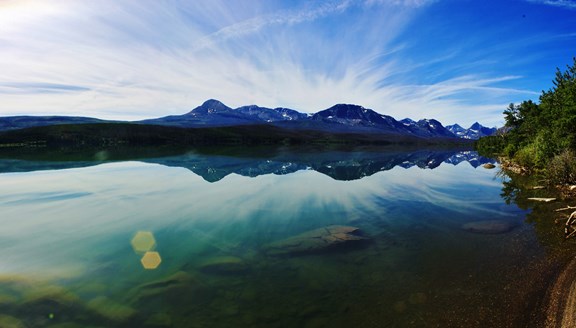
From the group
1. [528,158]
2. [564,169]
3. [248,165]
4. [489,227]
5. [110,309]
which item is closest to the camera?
[110,309]

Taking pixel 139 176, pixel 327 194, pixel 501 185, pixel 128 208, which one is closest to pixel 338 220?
pixel 327 194

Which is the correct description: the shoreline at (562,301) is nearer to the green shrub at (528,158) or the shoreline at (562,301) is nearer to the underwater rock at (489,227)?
the underwater rock at (489,227)

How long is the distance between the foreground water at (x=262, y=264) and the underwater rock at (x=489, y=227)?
0.60 feet

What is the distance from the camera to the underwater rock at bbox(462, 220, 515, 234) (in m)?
20.6

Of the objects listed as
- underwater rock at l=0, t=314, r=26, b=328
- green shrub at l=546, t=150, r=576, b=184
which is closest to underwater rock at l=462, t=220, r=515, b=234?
green shrub at l=546, t=150, r=576, b=184

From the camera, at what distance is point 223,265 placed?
50.2ft

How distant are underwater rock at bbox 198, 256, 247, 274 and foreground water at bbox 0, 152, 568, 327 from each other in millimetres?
94

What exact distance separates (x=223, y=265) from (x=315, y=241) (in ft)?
18.4

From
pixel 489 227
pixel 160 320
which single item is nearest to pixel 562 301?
pixel 489 227

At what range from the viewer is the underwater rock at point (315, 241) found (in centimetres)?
1714

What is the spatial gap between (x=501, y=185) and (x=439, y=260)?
109 feet

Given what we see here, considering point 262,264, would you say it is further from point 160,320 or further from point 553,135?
point 553,135

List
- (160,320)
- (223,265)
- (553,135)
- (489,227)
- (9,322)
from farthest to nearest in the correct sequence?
(553,135) → (489,227) → (223,265) → (160,320) → (9,322)

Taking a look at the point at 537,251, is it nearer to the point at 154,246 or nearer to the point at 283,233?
the point at 283,233
